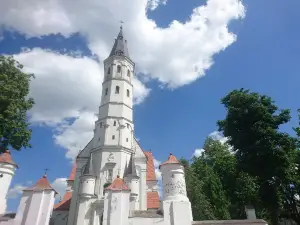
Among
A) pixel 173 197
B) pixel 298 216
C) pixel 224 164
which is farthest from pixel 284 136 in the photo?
pixel 173 197

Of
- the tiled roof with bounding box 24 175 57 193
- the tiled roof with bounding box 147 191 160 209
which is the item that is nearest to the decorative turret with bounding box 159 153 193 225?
the tiled roof with bounding box 24 175 57 193

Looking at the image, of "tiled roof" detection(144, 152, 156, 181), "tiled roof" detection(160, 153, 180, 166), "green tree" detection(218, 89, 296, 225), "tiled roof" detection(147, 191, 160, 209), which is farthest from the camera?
"tiled roof" detection(144, 152, 156, 181)

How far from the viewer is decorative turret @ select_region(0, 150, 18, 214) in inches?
628

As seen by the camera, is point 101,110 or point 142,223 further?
point 101,110

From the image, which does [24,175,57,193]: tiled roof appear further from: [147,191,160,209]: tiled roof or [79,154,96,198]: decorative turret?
[147,191,160,209]: tiled roof

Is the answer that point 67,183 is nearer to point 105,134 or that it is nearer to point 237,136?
point 105,134

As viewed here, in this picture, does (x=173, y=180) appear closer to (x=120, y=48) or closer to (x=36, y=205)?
(x=36, y=205)

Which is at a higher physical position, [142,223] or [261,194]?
[261,194]

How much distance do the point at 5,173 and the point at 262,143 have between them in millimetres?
19007

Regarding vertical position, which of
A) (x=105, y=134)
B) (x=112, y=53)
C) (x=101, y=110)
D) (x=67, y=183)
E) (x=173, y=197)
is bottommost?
(x=173, y=197)

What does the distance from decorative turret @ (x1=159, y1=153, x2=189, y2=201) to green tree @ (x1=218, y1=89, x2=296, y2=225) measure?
7004mm

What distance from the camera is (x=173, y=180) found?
1620 cm

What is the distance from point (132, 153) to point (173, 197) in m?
11.7

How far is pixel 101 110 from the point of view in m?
28.7
